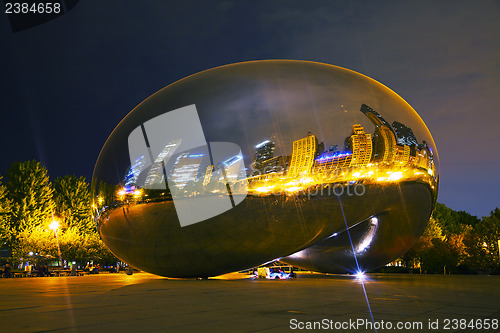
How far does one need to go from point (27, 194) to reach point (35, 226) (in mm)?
3549

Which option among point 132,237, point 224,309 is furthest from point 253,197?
point 224,309

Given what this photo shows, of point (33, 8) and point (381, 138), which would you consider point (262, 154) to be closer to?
point (381, 138)

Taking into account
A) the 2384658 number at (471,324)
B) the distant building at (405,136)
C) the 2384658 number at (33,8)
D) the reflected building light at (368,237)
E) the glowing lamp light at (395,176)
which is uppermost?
the 2384658 number at (33,8)

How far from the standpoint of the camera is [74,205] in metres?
57.8

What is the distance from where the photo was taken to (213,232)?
13523 mm

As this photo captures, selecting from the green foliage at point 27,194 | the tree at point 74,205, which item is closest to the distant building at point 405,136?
the green foliage at point 27,194

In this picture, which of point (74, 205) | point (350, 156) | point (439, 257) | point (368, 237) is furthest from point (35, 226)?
point (350, 156)

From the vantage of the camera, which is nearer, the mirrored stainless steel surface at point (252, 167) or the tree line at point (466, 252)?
the mirrored stainless steel surface at point (252, 167)

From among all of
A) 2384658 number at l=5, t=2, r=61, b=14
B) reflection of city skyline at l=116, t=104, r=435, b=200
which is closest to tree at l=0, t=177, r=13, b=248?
2384658 number at l=5, t=2, r=61, b=14

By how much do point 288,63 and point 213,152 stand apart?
4631 millimetres

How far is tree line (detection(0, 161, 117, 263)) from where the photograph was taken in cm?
4800

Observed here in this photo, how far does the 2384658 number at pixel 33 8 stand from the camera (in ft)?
68.9

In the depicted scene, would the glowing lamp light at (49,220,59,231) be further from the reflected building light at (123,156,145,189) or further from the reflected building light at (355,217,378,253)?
the reflected building light at (355,217,378,253)

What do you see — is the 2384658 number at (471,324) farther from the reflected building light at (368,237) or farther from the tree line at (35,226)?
the tree line at (35,226)
